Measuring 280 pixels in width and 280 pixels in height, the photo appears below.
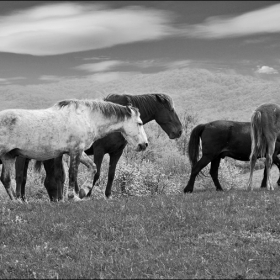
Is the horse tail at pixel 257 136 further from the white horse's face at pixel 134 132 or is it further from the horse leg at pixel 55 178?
the horse leg at pixel 55 178

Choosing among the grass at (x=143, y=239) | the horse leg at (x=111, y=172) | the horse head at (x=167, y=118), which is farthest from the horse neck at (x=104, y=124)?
the horse head at (x=167, y=118)

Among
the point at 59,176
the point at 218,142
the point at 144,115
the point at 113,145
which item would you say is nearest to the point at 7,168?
the point at 59,176

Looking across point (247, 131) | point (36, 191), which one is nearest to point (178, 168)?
point (36, 191)

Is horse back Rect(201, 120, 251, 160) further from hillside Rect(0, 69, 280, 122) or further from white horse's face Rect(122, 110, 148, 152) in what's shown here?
hillside Rect(0, 69, 280, 122)

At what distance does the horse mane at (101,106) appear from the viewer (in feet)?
43.0

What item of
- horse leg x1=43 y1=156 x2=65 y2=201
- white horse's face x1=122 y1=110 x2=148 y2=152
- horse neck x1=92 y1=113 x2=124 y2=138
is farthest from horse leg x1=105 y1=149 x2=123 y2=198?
horse leg x1=43 y1=156 x2=65 y2=201

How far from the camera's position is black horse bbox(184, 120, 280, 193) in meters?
17.5

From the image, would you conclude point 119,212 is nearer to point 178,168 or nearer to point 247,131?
point 247,131

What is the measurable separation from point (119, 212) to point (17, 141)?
10.3 feet

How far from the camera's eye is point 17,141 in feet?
40.0

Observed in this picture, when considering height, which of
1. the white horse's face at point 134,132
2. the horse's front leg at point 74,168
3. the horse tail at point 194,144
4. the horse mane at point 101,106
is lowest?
the horse tail at point 194,144

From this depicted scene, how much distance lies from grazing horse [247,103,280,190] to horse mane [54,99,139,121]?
4309 millimetres

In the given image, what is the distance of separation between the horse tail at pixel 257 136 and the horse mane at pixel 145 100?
105 inches

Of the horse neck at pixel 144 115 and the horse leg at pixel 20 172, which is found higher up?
the horse neck at pixel 144 115
